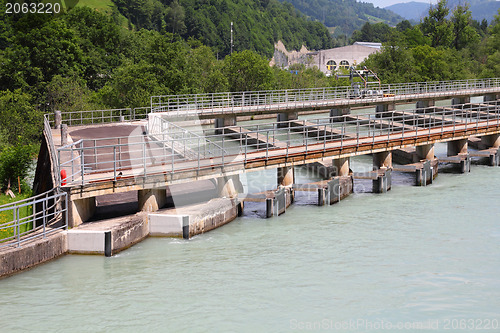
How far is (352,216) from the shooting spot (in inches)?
1047

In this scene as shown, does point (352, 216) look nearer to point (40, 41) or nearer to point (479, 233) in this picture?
point (479, 233)

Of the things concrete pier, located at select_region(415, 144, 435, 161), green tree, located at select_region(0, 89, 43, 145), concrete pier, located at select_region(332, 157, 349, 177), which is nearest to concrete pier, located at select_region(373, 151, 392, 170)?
concrete pier, located at select_region(332, 157, 349, 177)

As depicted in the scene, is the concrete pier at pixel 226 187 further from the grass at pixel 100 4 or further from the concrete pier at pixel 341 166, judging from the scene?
the grass at pixel 100 4

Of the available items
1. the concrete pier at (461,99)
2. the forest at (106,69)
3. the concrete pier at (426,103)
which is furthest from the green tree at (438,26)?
the concrete pier at (426,103)

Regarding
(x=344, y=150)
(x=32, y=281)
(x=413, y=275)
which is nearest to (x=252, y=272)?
(x=413, y=275)

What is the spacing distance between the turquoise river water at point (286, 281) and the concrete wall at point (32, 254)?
0.83 feet

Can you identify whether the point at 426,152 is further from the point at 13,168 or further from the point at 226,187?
the point at 13,168

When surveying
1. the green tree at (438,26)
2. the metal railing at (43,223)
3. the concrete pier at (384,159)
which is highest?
the green tree at (438,26)

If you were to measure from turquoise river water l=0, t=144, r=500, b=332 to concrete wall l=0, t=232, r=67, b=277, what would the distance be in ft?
0.83

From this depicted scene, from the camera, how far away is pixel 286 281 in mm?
19375

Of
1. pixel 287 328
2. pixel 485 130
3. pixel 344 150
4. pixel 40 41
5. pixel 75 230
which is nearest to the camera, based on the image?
pixel 287 328

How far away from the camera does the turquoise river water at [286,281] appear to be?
1684 centimetres

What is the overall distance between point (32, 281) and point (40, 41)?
53448 mm

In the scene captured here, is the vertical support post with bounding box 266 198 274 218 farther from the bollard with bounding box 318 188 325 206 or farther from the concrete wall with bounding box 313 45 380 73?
the concrete wall with bounding box 313 45 380 73
